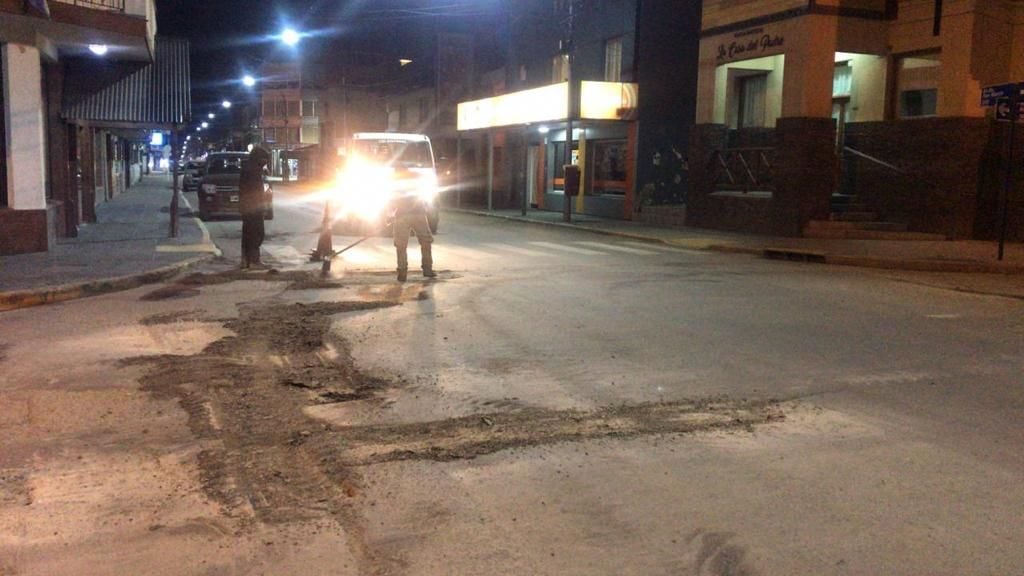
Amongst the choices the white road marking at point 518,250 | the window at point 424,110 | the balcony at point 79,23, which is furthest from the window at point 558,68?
the balcony at point 79,23

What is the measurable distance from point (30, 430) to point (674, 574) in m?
4.45

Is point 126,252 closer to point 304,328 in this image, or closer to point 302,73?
point 304,328

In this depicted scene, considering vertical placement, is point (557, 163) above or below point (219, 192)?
above

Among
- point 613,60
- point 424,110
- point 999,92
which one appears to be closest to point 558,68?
point 613,60

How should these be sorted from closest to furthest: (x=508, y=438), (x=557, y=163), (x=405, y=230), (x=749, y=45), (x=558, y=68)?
(x=508, y=438)
(x=405, y=230)
(x=749, y=45)
(x=558, y=68)
(x=557, y=163)

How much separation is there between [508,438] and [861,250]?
1494 cm

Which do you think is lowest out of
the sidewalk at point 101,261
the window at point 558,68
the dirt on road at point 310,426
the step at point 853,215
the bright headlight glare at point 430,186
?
the dirt on road at point 310,426

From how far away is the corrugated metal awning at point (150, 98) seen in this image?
61.3 ft

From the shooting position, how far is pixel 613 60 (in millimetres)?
30500

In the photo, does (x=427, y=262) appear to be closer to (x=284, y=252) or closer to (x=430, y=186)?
(x=284, y=252)

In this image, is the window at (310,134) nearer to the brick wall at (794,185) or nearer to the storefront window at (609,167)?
the storefront window at (609,167)

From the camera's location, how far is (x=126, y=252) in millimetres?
15758

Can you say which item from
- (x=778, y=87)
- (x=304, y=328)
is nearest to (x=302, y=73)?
(x=778, y=87)

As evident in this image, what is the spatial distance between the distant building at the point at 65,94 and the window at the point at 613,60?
14.6m
